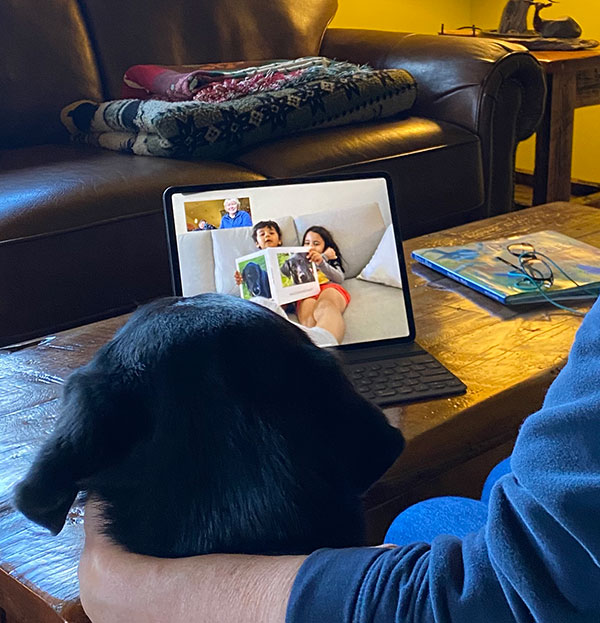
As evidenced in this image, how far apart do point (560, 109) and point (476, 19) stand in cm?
143

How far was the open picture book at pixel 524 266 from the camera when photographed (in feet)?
4.03

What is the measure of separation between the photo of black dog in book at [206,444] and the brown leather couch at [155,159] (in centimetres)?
112

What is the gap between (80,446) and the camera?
1.91 feet

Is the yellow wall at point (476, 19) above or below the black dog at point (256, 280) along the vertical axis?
below

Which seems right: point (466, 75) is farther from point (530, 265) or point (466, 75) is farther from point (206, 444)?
point (206, 444)

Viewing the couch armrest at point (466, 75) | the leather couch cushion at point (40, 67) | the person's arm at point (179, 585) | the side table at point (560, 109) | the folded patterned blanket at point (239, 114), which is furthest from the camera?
the side table at point (560, 109)

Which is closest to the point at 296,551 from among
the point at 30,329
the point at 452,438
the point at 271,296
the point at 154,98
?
the point at 452,438

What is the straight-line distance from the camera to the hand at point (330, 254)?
43.5 inches

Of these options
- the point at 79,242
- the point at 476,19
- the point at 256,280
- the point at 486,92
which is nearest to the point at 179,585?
the point at 256,280

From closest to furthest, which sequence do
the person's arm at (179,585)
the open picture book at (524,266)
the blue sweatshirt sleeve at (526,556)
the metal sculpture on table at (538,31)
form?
the blue sweatshirt sleeve at (526,556)
the person's arm at (179,585)
the open picture book at (524,266)
the metal sculpture on table at (538,31)

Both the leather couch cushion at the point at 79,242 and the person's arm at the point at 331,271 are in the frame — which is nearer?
the person's arm at the point at 331,271

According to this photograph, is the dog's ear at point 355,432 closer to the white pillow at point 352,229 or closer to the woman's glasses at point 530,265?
the white pillow at point 352,229

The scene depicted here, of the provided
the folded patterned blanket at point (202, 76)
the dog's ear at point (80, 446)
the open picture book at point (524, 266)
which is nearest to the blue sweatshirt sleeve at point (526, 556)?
the dog's ear at point (80, 446)

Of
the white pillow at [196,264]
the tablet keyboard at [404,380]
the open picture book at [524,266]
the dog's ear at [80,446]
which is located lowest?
the open picture book at [524,266]
